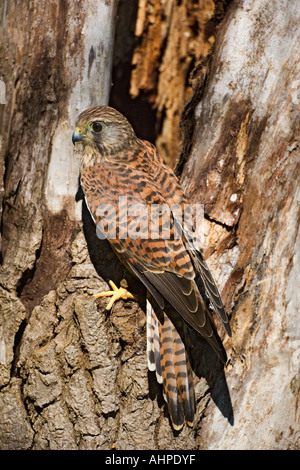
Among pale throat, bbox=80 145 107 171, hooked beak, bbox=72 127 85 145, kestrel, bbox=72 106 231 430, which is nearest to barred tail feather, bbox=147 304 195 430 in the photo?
kestrel, bbox=72 106 231 430

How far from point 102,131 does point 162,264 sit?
1.08m

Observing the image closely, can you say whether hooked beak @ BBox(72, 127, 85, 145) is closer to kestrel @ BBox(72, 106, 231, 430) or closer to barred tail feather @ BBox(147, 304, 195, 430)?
kestrel @ BBox(72, 106, 231, 430)

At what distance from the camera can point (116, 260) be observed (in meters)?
3.38

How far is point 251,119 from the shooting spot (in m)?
3.28

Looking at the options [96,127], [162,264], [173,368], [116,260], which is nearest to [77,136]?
[96,127]

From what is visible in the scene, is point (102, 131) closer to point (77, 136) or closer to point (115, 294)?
point (77, 136)

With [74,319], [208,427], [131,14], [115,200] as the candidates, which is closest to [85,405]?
[74,319]

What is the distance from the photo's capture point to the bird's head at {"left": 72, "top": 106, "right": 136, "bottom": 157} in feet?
10.7

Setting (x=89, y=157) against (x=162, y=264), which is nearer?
(x=162, y=264)

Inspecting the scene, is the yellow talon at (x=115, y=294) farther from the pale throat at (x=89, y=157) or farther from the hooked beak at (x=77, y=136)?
the hooked beak at (x=77, y=136)

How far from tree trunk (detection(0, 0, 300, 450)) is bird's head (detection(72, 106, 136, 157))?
10 cm

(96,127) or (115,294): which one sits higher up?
(96,127)

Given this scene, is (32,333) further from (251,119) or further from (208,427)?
(251,119)
